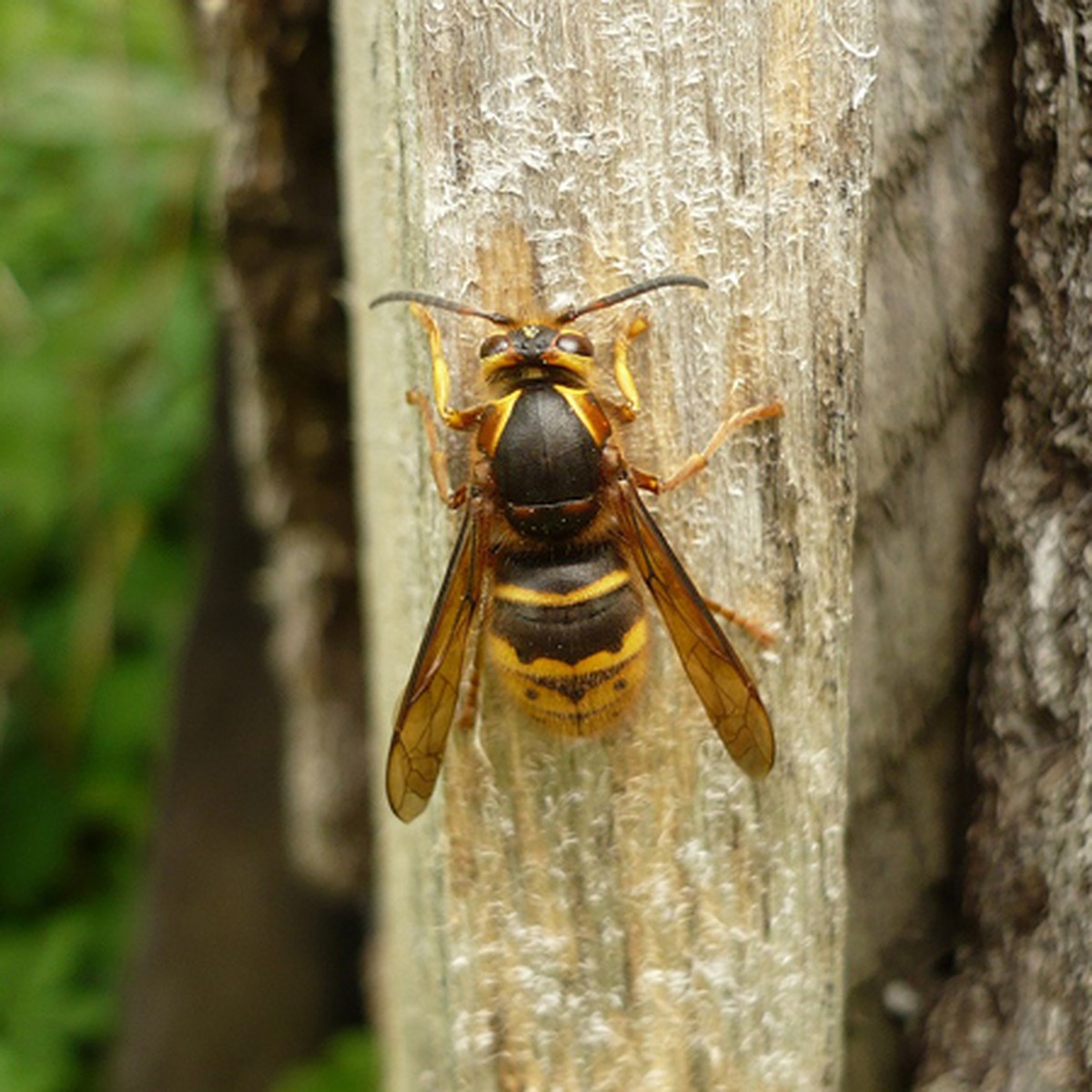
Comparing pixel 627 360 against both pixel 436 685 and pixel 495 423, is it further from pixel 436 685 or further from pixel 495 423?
pixel 436 685

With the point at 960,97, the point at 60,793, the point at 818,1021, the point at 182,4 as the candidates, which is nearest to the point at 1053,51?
the point at 960,97

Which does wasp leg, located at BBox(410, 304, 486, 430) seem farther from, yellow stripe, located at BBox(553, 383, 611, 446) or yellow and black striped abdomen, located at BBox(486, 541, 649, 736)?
yellow and black striped abdomen, located at BBox(486, 541, 649, 736)

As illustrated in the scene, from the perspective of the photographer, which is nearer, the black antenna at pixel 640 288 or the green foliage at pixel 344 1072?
the black antenna at pixel 640 288

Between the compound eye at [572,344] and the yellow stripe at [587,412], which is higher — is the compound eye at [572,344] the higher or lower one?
the higher one

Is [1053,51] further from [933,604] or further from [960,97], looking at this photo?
[933,604]

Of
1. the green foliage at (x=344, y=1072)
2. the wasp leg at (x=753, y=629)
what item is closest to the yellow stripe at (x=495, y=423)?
the wasp leg at (x=753, y=629)

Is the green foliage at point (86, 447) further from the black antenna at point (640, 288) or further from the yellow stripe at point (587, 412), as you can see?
the black antenna at point (640, 288)
